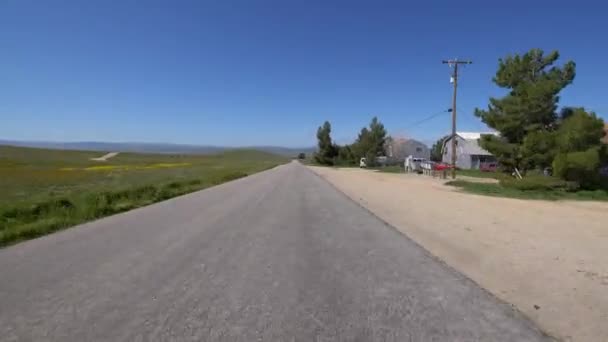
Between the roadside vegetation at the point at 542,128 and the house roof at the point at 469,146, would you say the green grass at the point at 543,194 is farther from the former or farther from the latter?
the house roof at the point at 469,146

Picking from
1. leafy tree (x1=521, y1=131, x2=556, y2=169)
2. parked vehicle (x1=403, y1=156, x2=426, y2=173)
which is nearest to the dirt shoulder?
leafy tree (x1=521, y1=131, x2=556, y2=169)

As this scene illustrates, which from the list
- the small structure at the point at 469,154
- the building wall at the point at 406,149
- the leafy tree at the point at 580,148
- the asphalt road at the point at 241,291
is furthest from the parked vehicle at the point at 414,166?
the asphalt road at the point at 241,291

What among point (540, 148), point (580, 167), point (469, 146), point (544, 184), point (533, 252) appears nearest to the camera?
point (533, 252)

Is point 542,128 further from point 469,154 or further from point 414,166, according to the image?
point 469,154

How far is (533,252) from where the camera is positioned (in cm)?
619

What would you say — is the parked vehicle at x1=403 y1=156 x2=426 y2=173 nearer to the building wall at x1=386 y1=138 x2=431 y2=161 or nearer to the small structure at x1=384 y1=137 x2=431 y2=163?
the small structure at x1=384 y1=137 x2=431 y2=163

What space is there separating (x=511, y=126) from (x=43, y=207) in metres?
22.4

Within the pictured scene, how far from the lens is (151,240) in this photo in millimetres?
7176

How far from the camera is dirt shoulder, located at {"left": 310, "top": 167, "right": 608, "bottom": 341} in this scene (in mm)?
3738

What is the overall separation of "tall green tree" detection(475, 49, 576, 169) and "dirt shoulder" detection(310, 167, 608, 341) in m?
7.10

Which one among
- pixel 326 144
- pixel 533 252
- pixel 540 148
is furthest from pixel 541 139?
pixel 326 144

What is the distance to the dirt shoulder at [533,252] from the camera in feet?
12.3

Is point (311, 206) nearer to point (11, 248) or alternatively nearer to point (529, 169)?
point (11, 248)

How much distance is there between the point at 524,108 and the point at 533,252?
14997 millimetres
